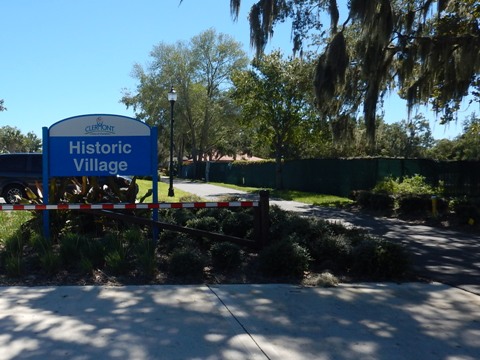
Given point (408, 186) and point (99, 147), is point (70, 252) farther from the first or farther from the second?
point (408, 186)

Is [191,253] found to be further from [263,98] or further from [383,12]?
[263,98]

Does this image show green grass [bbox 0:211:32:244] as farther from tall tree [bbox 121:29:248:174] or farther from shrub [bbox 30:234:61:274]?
tall tree [bbox 121:29:248:174]

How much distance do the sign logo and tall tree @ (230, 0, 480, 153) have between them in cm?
545

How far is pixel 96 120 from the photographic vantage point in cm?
927

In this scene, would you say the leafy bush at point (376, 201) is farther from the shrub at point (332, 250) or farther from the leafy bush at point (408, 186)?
the shrub at point (332, 250)

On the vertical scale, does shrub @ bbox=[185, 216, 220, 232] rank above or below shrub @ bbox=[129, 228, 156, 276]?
above

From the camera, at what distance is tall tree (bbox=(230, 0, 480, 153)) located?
1354 centimetres

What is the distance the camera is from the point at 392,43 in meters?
16.0

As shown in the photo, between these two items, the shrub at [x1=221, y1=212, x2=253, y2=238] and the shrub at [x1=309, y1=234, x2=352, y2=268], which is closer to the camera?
the shrub at [x1=309, y1=234, x2=352, y2=268]

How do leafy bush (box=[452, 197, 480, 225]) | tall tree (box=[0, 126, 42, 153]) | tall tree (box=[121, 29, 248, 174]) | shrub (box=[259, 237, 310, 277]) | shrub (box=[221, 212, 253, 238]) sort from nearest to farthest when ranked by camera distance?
1. shrub (box=[259, 237, 310, 277])
2. shrub (box=[221, 212, 253, 238])
3. leafy bush (box=[452, 197, 480, 225])
4. tall tree (box=[121, 29, 248, 174])
5. tall tree (box=[0, 126, 42, 153])

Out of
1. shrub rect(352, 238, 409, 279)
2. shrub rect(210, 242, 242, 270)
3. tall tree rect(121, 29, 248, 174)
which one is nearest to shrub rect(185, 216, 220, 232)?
shrub rect(210, 242, 242, 270)

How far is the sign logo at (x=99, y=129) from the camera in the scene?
9266 mm

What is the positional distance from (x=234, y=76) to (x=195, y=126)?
26.1 m

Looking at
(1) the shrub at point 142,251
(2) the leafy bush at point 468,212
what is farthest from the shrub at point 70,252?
(2) the leafy bush at point 468,212
